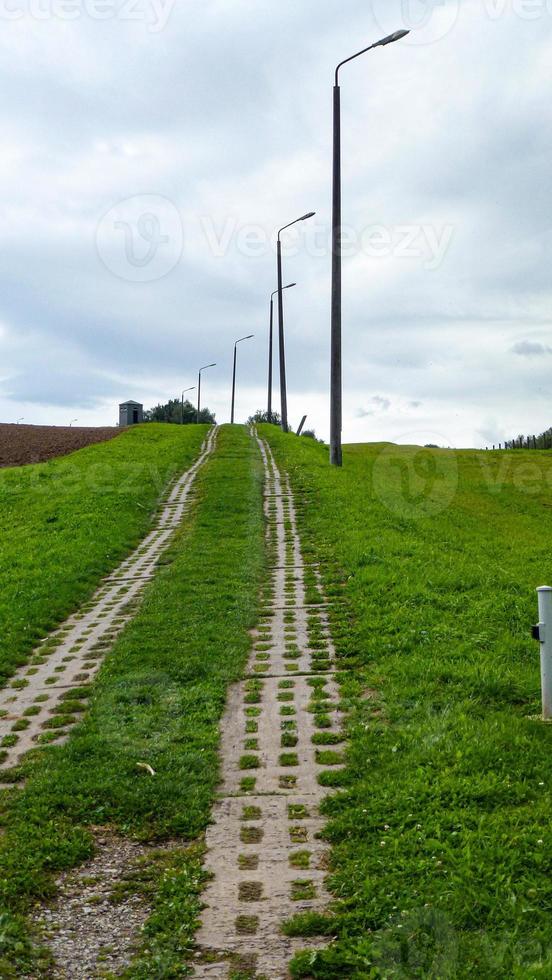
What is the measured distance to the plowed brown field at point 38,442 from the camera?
37.2 metres

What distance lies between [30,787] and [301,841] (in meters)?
1.91

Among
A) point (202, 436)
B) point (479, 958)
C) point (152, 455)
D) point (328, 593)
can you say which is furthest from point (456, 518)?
point (202, 436)

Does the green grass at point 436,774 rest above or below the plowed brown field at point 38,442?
below

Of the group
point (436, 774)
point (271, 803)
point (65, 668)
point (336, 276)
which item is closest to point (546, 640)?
point (436, 774)

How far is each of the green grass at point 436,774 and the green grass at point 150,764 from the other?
0.81 metres

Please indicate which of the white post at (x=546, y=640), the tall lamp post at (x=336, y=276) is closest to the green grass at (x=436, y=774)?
the white post at (x=546, y=640)

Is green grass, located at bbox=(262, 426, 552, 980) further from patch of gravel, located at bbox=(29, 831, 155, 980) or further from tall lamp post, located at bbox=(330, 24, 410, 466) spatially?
tall lamp post, located at bbox=(330, 24, 410, 466)

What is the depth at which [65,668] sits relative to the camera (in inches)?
→ 352

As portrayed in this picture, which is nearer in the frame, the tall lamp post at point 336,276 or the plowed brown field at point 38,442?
the tall lamp post at point 336,276

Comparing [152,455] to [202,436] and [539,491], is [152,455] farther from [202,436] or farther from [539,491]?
[539,491]

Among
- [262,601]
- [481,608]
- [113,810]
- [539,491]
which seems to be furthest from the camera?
[539,491]

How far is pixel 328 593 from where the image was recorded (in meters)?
11.4

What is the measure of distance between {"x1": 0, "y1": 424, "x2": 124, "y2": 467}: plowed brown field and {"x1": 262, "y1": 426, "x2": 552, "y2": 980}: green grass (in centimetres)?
2542

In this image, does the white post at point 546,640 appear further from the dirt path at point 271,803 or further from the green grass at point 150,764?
the green grass at point 150,764
